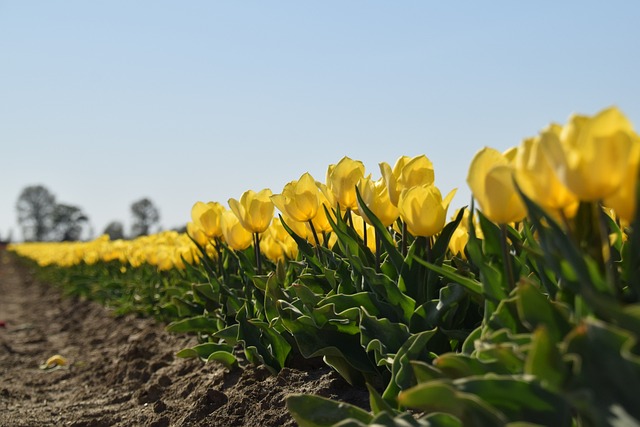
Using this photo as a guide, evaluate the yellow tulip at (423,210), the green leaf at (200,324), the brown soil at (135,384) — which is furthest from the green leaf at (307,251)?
the green leaf at (200,324)

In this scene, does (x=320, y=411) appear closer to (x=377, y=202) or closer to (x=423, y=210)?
A: (x=423, y=210)

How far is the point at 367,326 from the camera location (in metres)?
2.06

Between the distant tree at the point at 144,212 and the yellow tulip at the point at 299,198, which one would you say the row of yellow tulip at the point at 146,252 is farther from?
the distant tree at the point at 144,212

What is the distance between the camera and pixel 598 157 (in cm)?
111

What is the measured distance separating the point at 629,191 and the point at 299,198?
62.1 inches

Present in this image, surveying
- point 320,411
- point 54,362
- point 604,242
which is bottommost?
point 54,362

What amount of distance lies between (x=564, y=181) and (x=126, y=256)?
311 inches

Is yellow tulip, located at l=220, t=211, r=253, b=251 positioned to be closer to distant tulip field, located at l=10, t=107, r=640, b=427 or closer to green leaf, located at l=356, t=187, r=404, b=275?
distant tulip field, located at l=10, t=107, r=640, b=427

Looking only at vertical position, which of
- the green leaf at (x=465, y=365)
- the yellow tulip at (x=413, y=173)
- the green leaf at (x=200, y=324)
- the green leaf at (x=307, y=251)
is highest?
the yellow tulip at (x=413, y=173)

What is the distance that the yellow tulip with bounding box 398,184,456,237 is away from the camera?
6.33 feet

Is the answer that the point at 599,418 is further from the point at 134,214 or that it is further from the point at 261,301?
the point at 134,214

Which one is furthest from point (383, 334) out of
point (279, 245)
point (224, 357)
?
point (279, 245)

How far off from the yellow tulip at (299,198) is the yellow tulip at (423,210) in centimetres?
70

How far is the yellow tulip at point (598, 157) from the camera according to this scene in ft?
3.61
